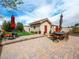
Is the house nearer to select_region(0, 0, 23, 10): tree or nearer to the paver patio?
select_region(0, 0, 23, 10): tree

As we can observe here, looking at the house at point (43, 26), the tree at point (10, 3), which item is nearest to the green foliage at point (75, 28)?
the house at point (43, 26)

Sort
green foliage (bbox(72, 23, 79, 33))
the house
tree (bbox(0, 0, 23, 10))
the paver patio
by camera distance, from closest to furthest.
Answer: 1. the paver patio
2. tree (bbox(0, 0, 23, 10))
3. green foliage (bbox(72, 23, 79, 33))
4. the house

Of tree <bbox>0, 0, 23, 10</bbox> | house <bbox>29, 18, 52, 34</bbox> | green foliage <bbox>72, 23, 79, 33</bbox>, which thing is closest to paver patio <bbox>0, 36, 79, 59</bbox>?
tree <bbox>0, 0, 23, 10</bbox>

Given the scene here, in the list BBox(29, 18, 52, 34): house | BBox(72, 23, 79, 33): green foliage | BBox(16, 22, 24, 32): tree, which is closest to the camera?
BBox(72, 23, 79, 33): green foliage

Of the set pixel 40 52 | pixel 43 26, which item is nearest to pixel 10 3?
pixel 40 52

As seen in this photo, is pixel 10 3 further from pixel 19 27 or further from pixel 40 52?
pixel 19 27

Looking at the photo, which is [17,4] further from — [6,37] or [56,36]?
[56,36]

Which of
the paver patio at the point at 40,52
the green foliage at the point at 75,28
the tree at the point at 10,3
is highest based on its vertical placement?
the tree at the point at 10,3

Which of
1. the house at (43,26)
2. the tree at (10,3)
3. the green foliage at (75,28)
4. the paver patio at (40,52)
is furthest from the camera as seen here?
the house at (43,26)

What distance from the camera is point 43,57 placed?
6375mm

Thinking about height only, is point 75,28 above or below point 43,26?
below

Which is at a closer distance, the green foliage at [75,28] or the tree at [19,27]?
the green foliage at [75,28]

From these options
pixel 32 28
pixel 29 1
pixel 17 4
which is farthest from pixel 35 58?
pixel 32 28

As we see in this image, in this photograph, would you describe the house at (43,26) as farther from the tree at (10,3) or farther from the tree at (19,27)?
the tree at (10,3)
